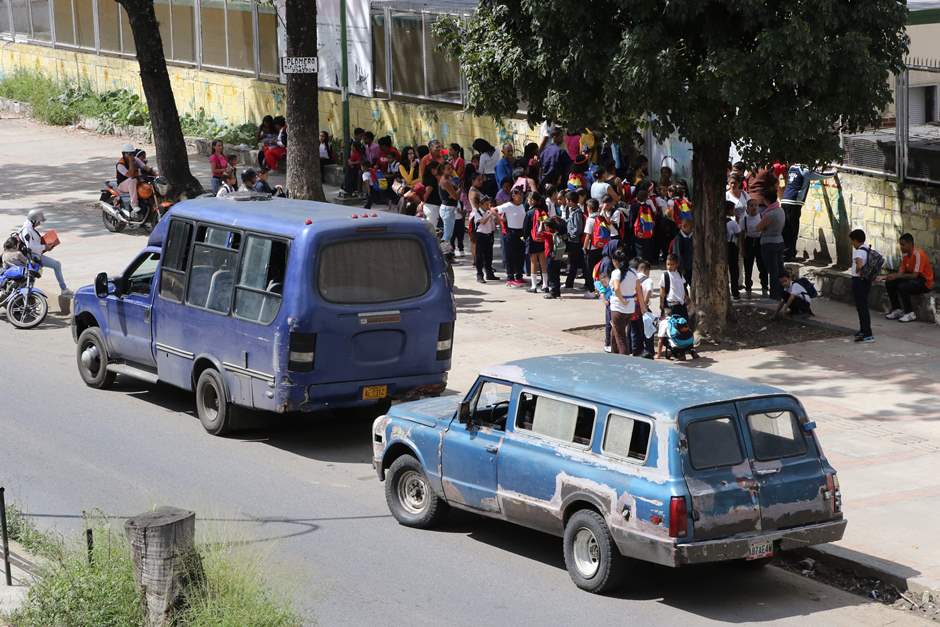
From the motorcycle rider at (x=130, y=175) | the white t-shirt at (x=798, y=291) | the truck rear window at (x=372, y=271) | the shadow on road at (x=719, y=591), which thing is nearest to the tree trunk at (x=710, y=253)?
the white t-shirt at (x=798, y=291)

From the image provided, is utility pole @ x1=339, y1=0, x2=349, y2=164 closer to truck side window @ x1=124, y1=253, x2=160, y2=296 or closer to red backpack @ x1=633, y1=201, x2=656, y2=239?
red backpack @ x1=633, y1=201, x2=656, y2=239

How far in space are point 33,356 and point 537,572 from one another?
10110mm

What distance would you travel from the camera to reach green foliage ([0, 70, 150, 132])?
1499 inches

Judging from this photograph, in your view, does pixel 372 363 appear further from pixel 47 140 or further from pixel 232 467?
pixel 47 140

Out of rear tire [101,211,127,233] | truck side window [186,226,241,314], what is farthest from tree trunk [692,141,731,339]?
rear tire [101,211,127,233]

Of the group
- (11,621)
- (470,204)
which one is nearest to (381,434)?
(11,621)

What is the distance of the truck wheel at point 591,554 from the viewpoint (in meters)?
10.2

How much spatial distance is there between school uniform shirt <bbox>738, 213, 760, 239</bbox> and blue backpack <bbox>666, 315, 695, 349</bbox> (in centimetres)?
370

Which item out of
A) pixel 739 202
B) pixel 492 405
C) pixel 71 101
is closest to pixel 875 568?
pixel 492 405

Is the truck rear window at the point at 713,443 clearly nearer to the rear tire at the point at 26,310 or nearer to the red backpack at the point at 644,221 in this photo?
the red backpack at the point at 644,221

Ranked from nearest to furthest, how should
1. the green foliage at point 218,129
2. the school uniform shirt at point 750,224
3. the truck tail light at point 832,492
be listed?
1. the truck tail light at point 832,492
2. the school uniform shirt at point 750,224
3. the green foliage at point 218,129

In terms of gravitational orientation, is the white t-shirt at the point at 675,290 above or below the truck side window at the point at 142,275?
below

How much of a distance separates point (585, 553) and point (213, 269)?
5.93m

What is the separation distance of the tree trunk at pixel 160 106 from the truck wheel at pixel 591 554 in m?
18.5
